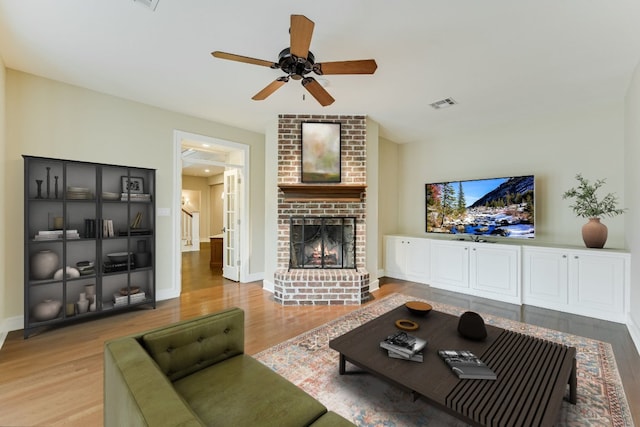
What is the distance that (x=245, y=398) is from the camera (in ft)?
4.27

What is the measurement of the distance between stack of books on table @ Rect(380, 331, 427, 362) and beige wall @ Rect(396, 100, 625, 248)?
359 cm

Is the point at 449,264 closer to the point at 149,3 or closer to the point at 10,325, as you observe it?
the point at 149,3

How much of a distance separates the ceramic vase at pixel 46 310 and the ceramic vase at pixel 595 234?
20.5ft

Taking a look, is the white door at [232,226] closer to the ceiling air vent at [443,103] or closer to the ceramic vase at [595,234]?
the ceiling air vent at [443,103]

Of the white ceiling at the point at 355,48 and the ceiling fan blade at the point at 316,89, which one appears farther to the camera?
the ceiling fan blade at the point at 316,89

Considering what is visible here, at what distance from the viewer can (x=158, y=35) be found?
2.29 metres

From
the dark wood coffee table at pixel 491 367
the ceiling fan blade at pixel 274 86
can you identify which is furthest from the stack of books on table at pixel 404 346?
the ceiling fan blade at pixel 274 86

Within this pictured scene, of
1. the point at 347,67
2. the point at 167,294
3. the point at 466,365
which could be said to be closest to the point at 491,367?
the point at 466,365

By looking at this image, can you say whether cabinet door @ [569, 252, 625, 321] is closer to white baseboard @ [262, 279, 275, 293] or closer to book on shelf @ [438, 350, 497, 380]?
book on shelf @ [438, 350, 497, 380]

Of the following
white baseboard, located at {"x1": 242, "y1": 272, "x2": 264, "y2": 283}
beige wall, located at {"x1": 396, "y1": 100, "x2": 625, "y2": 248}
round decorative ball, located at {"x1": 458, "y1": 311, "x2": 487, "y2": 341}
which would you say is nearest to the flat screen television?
beige wall, located at {"x1": 396, "y1": 100, "x2": 625, "y2": 248}

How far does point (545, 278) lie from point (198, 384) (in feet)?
14.0

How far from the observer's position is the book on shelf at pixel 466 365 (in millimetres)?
1562

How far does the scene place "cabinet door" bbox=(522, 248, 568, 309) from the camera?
11.6 ft

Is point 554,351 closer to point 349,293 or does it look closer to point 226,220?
point 349,293
